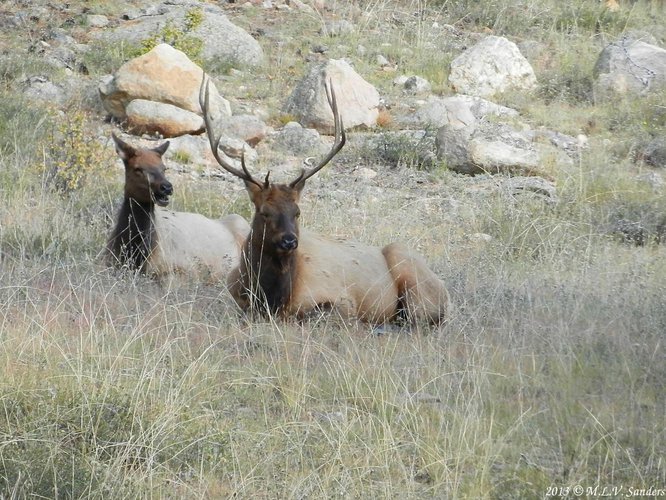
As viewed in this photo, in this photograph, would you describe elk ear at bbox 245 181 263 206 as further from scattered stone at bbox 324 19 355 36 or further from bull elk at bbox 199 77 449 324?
scattered stone at bbox 324 19 355 36

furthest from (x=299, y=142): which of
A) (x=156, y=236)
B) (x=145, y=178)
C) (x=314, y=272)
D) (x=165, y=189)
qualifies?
(x=314, y=272)

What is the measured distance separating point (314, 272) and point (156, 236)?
7.24 feet

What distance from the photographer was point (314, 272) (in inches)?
319

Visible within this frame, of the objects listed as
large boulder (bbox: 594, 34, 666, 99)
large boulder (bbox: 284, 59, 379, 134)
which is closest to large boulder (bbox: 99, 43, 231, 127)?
large boulder (bbox: 284, 59, 379, 134)

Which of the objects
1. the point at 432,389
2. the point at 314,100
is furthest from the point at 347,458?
the point at 314,100

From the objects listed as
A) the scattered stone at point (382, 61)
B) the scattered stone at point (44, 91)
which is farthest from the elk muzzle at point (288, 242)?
the scattered stone at point (382, 61)

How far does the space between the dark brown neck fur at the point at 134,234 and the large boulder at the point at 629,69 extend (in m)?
9.13

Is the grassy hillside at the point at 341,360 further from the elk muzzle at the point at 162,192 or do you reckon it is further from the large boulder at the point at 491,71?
the large boulder at the point at 491,71

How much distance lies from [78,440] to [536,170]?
910cm

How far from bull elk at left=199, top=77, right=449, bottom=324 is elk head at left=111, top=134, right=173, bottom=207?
1.46m

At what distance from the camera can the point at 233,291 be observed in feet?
26.6

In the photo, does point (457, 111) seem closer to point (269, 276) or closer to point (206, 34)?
point (206, 34)

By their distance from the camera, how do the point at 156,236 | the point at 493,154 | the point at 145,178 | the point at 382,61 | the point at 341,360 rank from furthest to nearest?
1. the point at 382,61
2. the point at 493,154
3. the point at 156,236
4. the point at 145,178
5. the point at 341,360

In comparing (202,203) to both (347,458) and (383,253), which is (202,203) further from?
(347,458)
